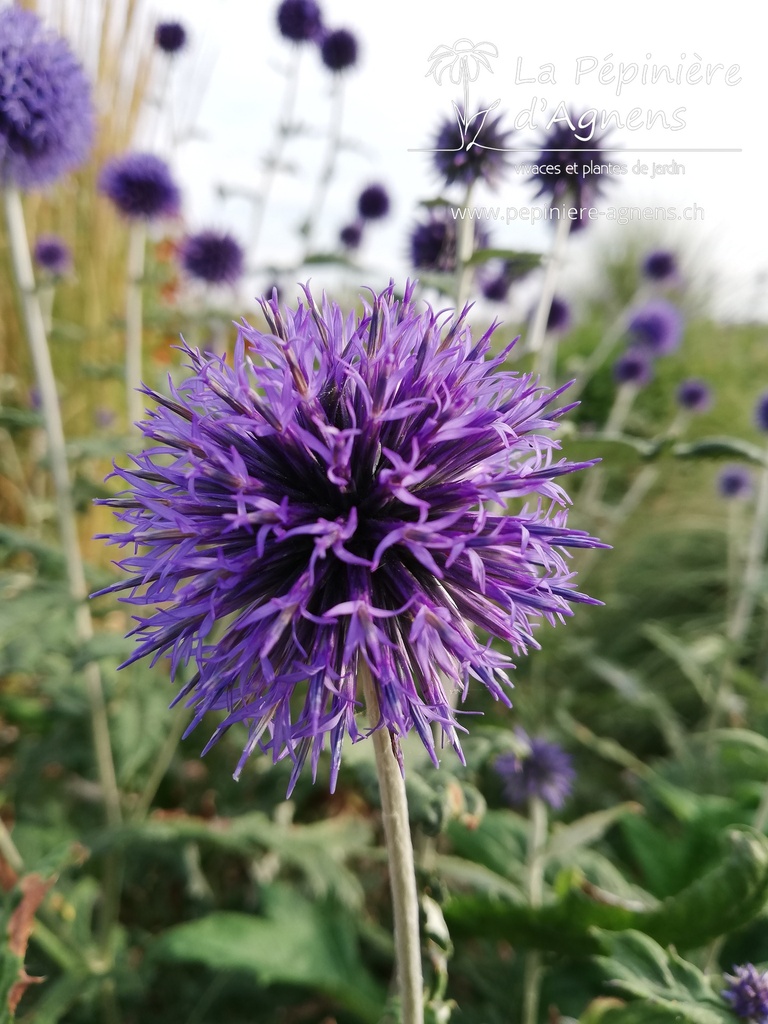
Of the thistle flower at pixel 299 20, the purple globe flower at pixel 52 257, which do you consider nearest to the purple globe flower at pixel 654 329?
Answer: the thistle flower at pixel 299 20

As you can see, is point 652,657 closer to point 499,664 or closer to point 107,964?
point 107,964

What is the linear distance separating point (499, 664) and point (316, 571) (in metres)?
0.25

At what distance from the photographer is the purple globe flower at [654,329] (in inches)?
139

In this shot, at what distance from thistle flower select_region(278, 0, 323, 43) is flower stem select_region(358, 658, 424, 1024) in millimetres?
2773

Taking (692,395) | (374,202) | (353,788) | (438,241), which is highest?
(374,202)

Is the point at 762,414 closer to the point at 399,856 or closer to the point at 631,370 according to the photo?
the point at 631,370

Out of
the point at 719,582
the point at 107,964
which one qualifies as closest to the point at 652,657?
the point at 719,582

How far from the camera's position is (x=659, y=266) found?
3.44m

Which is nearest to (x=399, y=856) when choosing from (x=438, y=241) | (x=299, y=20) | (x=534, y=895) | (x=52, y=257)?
(x=534, y=895)

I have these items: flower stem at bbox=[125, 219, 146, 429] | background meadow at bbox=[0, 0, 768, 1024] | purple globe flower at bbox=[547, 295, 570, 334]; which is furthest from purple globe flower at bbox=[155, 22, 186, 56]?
purple globe flower at bbox=[547, 295, 570, 334]

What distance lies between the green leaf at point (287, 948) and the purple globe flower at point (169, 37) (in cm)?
317

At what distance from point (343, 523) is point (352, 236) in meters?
3.15

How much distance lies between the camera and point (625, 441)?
1.35 metres

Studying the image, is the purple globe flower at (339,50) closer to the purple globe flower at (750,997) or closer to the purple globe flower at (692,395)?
the purple globe flower at (692,395)
